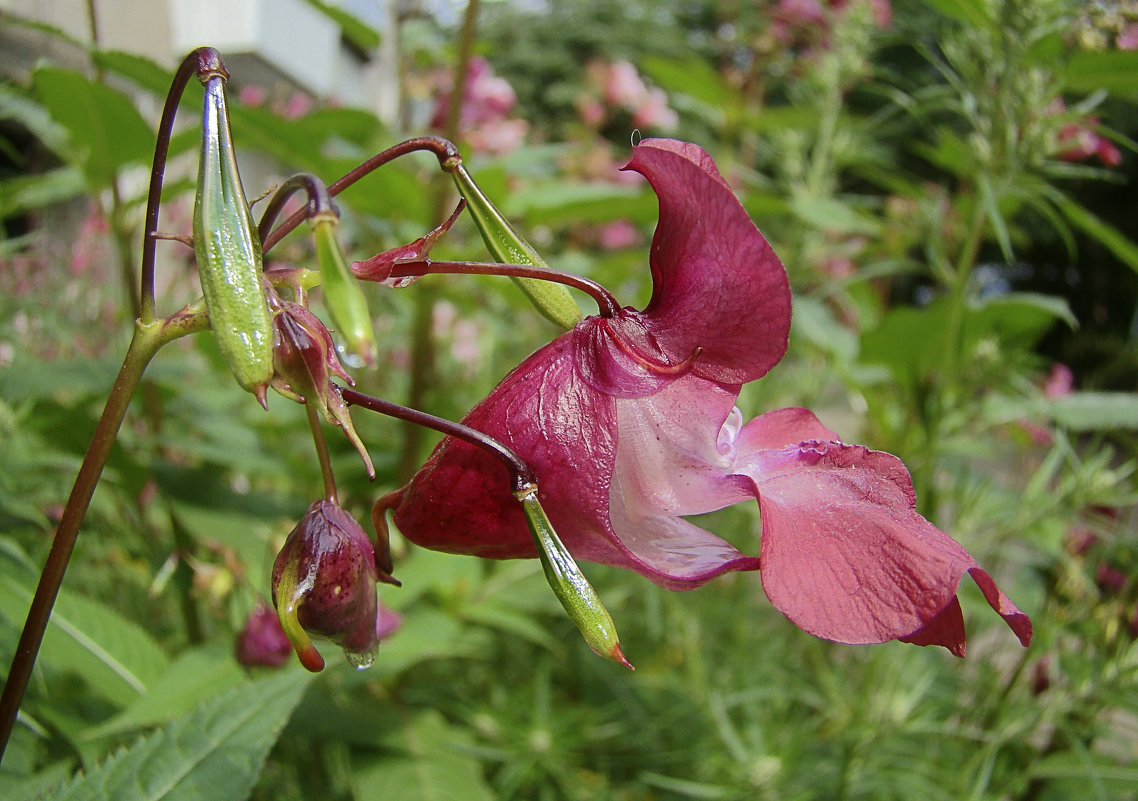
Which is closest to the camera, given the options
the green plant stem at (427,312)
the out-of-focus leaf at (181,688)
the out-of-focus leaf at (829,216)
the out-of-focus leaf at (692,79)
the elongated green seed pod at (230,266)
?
the elongated green seed pod at (230,266)

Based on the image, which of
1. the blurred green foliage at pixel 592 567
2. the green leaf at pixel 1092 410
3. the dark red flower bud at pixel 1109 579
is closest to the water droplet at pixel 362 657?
the blurred green foliage at pixel 592 567

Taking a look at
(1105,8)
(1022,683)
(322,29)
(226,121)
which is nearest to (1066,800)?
(1022,683)

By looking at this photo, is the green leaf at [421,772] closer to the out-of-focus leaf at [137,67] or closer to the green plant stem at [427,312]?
the green plant stem at [427,312]

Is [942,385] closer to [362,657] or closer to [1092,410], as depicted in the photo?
[1092,410]

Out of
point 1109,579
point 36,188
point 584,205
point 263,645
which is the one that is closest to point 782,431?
point 263,645

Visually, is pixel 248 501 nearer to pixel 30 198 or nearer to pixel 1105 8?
pixel 30 198

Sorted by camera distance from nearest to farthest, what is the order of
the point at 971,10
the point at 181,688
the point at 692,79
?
the point at 181,688, the point at 971,10, the point at 692,79
